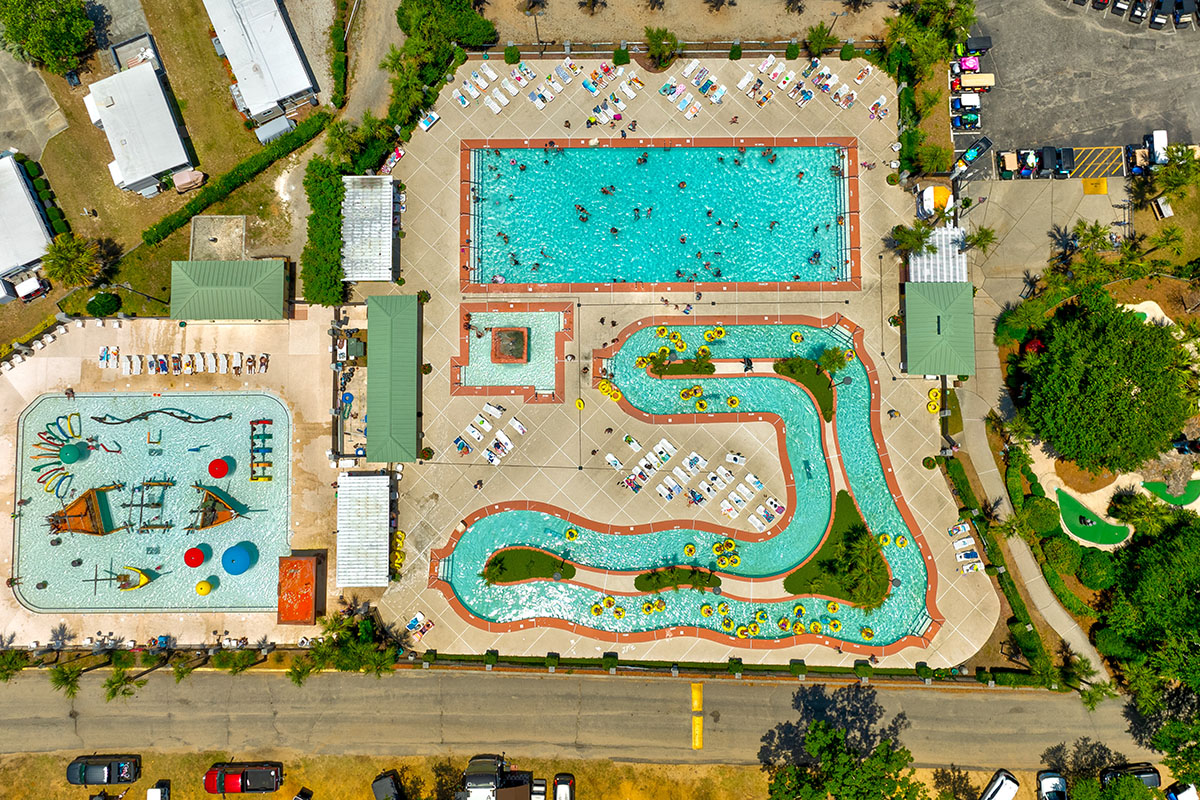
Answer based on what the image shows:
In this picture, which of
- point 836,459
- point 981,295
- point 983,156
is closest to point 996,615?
point 836,459

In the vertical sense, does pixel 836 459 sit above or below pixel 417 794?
above

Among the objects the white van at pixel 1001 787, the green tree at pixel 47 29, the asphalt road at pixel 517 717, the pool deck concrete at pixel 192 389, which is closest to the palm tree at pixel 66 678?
the asphalt road at pixel 517 717

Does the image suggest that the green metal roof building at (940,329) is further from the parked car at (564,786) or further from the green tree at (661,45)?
the parked car at (564,786)

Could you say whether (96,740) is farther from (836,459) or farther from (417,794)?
(836,459)

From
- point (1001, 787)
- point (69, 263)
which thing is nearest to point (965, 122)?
point (1001, 787)

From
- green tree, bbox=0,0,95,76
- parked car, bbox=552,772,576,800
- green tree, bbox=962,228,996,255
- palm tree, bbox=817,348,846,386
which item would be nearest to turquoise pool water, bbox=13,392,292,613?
parked car, bbox=552,772,576,800

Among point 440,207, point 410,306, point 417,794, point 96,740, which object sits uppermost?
point 440,207
